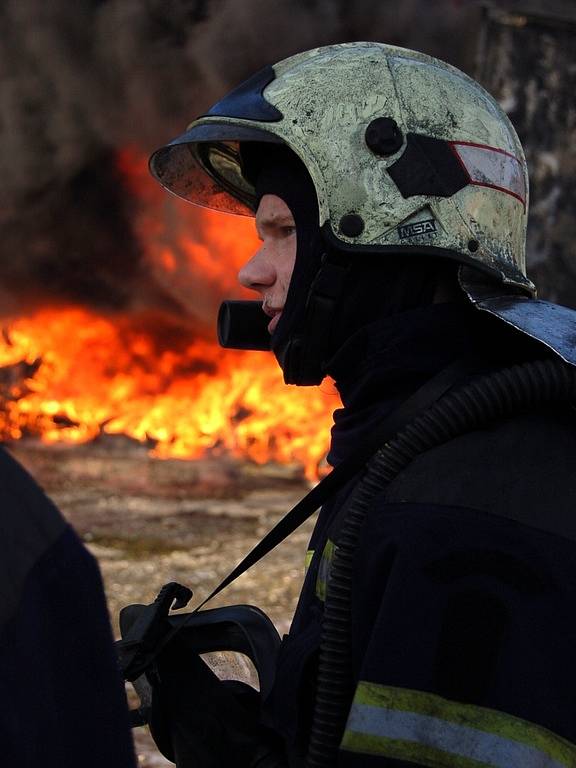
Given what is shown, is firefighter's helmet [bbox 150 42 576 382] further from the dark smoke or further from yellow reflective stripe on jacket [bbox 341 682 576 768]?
the dark smoke

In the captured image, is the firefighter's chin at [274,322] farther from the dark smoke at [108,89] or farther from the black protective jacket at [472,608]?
the dark smoke at [108,89]

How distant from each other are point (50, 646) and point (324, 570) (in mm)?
938

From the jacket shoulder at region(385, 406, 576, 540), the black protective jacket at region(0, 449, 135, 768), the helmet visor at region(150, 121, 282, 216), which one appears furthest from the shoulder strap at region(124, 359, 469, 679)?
the helmet visor at region(150, 121, 282, 216)

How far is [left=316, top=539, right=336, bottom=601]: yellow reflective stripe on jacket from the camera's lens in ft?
5.49

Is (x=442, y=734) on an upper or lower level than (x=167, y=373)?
upper

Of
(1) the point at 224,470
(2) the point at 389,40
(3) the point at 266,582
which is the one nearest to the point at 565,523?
(3) the point at 266,582

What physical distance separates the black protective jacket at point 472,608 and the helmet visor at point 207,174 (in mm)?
1284

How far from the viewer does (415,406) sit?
163cm

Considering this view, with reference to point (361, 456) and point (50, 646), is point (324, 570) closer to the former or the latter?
point (361, 456)

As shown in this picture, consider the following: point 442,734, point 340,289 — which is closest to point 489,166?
point 340,289

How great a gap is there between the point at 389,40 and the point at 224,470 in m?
5.13

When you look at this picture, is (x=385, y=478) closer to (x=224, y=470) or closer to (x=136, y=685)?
(x=136, y=685)

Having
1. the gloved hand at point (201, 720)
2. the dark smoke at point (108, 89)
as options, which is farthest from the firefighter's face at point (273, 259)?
the dark smoke at point (108, 89)

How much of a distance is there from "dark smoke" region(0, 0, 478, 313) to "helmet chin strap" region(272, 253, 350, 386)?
9551 millimetres
